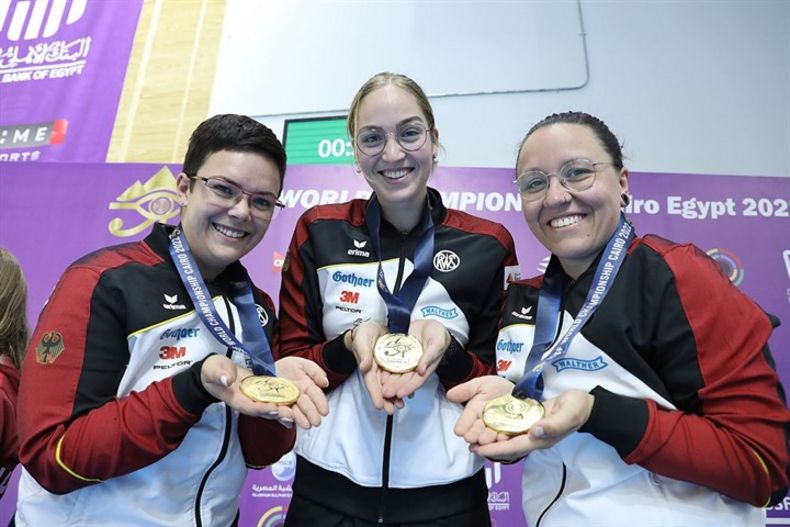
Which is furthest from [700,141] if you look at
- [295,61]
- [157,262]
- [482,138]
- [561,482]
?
[157,262]

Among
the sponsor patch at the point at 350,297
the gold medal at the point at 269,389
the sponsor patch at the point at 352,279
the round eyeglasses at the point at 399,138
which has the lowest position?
the gold medal at the point at 269,389

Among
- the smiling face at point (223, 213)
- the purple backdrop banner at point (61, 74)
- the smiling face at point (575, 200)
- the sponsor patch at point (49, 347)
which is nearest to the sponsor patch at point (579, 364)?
the smiling face at point (575, 200)

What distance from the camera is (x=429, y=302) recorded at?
63.4 inches

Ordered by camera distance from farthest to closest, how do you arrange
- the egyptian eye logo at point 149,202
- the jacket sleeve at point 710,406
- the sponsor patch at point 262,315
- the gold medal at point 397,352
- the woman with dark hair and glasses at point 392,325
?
the egyptian eye logo at point 149,202
the sponsor patch at point 262,315
the woman with dark hair and glasses at point 392,325
the gold medal at point 397,352
the jacket sleeve at point 710,406

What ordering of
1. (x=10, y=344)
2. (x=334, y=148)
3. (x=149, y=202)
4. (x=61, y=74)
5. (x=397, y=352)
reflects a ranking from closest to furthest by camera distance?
(x=397, y=352)
(x=10, y=344)
(x=149, y=202)
(x=334, y=148)
(x=61, y=74)

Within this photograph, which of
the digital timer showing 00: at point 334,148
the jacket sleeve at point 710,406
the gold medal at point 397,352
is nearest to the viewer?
the jacket sleeve at point 710,406

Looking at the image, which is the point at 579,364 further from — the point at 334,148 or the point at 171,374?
the point at 334,148

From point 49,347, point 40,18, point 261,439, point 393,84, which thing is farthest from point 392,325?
point 40,18

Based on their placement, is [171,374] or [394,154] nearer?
[171,374]

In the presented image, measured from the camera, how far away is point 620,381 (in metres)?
1.23

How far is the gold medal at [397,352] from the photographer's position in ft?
4.38

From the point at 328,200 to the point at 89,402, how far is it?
2.36 m

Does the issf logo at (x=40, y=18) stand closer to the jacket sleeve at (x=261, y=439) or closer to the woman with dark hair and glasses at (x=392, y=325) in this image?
the woman with dark hair and glasses at (x=392, y=325)

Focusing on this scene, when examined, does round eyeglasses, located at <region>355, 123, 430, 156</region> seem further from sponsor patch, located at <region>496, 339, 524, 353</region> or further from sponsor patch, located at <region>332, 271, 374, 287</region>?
sponsor patch, located at <region>496, 339, 524, 353</region>
